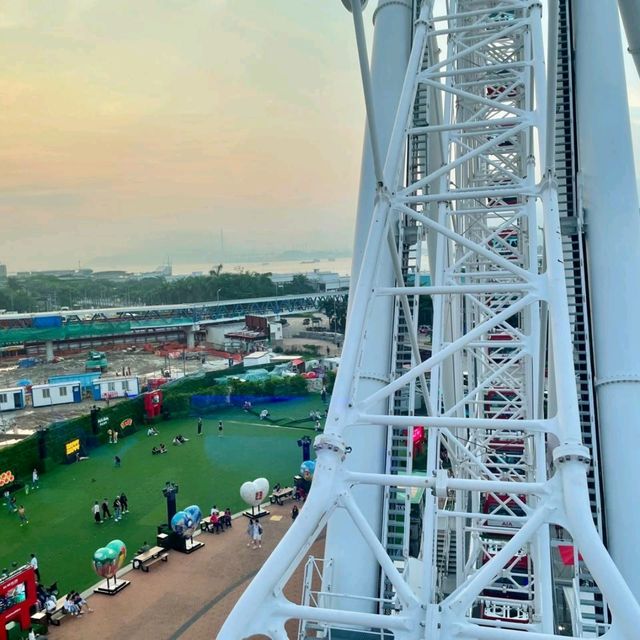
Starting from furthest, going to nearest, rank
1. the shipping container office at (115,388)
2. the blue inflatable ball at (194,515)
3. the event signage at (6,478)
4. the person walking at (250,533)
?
1. the shipping container office at (115,388)
2. the event signage at (6,478)
3. the person walking at (250,533)
4. the blue inflatable ball at (194,515)

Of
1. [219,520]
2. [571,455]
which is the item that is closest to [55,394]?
[219,520]

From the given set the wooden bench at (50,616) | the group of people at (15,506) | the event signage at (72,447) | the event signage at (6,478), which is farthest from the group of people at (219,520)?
the event signage at (72,447)

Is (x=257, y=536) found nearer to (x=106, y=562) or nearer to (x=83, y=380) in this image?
(x=106, y=562)

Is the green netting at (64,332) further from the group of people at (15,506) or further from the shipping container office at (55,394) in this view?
the group of people at (15,506)

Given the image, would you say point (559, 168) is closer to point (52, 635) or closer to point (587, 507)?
point (587, 507)

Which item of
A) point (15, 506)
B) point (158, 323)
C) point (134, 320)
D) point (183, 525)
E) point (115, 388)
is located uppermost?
point (134, 320)

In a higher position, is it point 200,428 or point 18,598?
point 18,598
